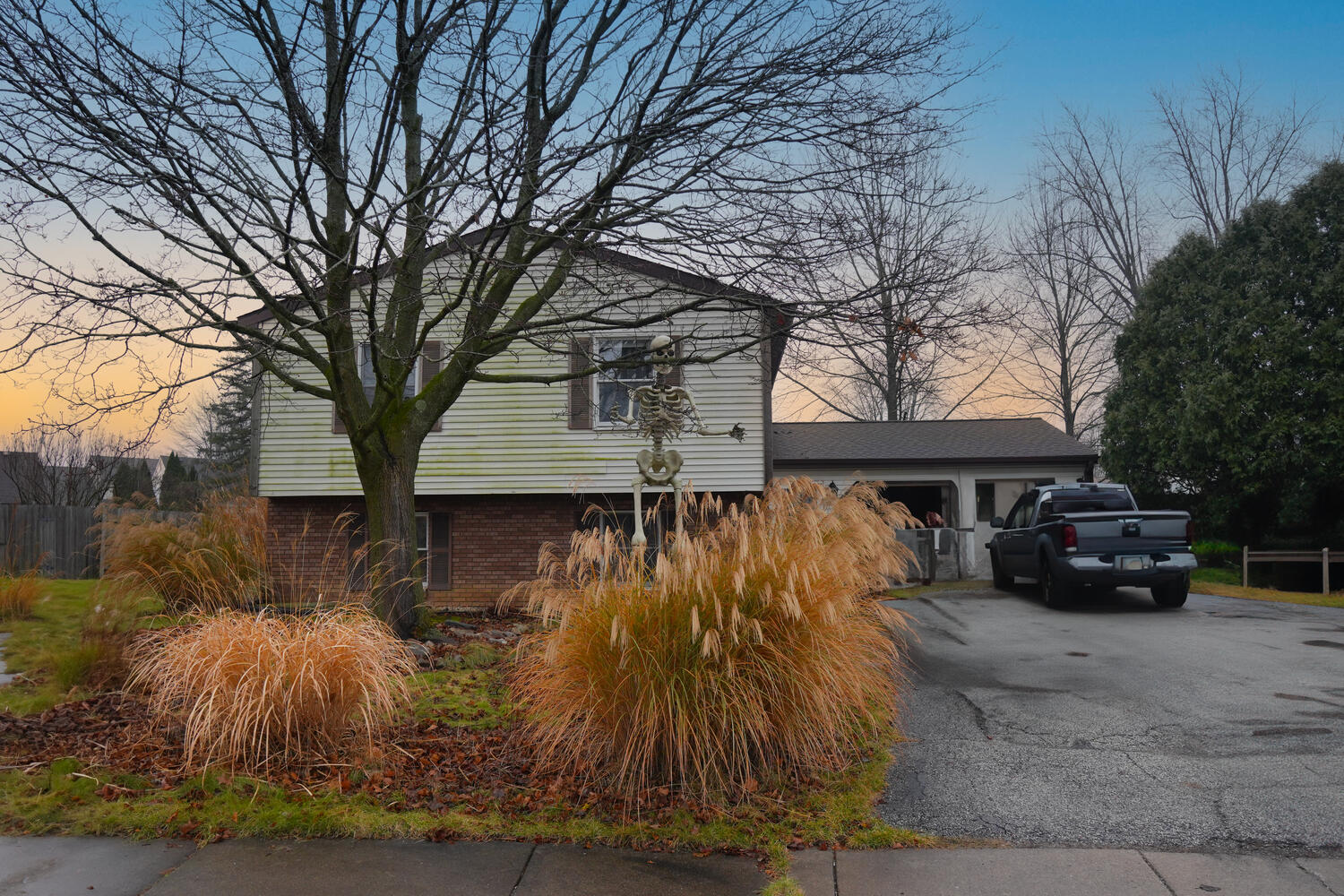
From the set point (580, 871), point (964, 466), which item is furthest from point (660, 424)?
point (964, 466)

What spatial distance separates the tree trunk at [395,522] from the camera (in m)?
9.37

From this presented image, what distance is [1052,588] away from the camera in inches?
526

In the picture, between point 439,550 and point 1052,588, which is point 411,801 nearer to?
point 1052,588

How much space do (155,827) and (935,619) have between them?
979 centimetres

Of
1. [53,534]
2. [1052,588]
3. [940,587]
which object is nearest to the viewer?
[1052,588]

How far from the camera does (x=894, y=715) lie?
6426mm

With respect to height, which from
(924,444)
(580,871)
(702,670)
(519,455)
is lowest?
(580,871)

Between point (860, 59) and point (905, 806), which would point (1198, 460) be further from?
point (905, 806)

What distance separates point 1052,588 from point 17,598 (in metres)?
13.2

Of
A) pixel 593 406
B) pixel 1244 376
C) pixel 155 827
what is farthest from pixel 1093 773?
pixel 1244 376

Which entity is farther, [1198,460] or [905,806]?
[1198,460]

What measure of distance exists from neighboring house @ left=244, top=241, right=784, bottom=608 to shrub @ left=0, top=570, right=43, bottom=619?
164 inches

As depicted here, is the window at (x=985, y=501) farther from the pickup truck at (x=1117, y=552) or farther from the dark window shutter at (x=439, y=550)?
the dark window shutter at (x=439, y=550)

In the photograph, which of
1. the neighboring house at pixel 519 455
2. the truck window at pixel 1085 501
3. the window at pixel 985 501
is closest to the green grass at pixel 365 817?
the truck window at pixel 1085 501
